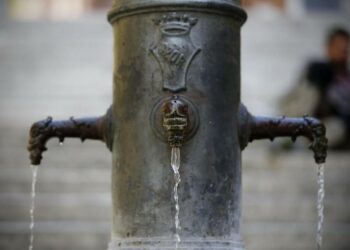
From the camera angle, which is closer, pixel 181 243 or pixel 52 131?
pixel 181 243

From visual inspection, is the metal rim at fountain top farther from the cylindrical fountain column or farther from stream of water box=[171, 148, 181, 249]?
stream of water box=[171, 148, 181, 249]

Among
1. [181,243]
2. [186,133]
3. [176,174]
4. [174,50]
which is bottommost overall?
[181,243]

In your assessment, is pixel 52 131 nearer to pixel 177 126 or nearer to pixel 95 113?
pixel 177 126

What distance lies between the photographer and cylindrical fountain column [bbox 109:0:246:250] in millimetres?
3898

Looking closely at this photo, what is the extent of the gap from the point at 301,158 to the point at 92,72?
469 cm

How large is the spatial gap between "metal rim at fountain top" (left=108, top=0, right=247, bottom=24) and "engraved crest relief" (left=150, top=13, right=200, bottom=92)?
0.12ft

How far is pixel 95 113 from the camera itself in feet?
38.3

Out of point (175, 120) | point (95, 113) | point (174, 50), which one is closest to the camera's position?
point (175, 120)

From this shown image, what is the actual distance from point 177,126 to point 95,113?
312 inches

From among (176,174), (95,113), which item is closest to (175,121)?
(176,174)

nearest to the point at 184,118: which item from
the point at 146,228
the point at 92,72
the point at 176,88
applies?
the point at 176,88

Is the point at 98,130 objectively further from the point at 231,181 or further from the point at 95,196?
the point at 95,196

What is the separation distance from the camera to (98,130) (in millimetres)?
4145

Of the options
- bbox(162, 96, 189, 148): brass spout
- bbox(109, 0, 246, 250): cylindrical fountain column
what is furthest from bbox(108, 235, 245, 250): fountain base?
bbox(162, 96, 189, 148): brass spout
